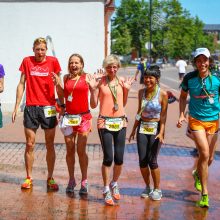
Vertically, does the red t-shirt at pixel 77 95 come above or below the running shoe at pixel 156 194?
above

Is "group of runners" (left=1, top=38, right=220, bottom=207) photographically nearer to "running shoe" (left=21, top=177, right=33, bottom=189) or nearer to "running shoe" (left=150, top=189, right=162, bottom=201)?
"running shoe" (left=150, top=189, right=162, bottom=201)

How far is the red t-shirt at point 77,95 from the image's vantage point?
5.88 metres

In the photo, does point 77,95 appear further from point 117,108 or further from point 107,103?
point 117,108

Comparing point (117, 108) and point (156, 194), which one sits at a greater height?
point (117, 108)

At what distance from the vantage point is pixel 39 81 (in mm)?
6145

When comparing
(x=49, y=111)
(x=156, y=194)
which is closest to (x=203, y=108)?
(x=156, y=194)

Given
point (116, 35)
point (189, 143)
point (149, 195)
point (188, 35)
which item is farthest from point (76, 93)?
point (188, 35)

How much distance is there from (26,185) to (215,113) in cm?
260

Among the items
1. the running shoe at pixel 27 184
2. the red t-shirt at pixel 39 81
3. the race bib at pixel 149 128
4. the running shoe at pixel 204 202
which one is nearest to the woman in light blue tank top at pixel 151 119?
the race bib at pixel 149 128

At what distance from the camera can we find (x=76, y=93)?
19.3 ft

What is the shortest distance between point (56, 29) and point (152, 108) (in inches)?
353

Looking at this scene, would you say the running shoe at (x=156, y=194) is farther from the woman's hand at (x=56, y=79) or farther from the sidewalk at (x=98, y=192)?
the woman's hand at (x=56, y=79)

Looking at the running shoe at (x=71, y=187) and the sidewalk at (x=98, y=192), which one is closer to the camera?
the sidewalk at (x=98, y=192)

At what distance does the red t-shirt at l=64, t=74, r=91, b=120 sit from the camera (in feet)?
19.3
